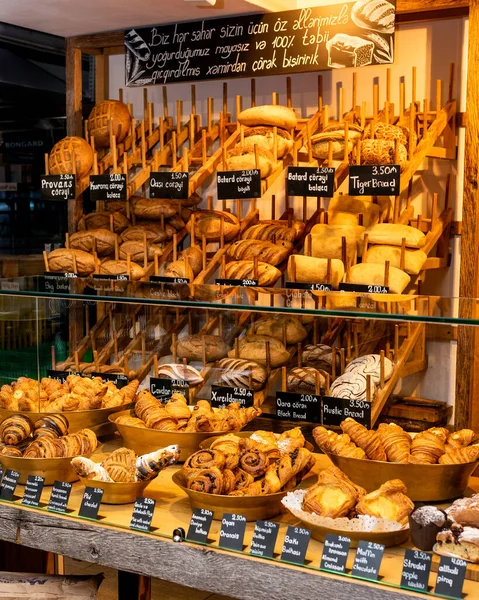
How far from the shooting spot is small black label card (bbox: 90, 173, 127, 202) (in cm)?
362

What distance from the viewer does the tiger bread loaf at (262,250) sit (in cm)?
327


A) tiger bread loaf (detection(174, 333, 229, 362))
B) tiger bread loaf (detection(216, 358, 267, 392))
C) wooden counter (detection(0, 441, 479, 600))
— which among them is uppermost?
tiger bread loaf (detection(174, 333, 229, 362))

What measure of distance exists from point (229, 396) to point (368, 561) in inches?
30.1

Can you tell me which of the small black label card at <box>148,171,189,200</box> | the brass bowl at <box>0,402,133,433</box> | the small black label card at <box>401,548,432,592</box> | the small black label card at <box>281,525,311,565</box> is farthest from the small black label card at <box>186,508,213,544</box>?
the small black label card at <box>148,171,189,200</box>

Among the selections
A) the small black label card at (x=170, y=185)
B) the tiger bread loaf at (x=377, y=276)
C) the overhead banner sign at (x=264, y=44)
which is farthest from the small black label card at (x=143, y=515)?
the overhead banner sign at (x=264, y=44)

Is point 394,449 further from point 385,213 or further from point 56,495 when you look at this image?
point 385,213

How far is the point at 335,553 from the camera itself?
55.8 inches

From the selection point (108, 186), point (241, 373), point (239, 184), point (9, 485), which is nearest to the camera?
point (9, 485)

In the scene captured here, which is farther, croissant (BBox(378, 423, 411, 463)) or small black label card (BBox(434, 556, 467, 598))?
croissant (BBox(378, 423, 411, 463))

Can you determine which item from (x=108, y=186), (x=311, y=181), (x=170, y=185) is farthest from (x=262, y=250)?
(x=108, y=186)

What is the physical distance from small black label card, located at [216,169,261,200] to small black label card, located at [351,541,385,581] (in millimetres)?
1940

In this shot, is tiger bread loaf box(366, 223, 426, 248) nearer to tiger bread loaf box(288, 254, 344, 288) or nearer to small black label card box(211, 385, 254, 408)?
tiger bread loaf box(288, 254, 344, 288)

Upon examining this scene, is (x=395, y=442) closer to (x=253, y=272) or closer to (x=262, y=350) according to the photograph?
(x=262, y=350)

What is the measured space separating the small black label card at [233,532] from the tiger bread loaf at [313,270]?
5.43ft
